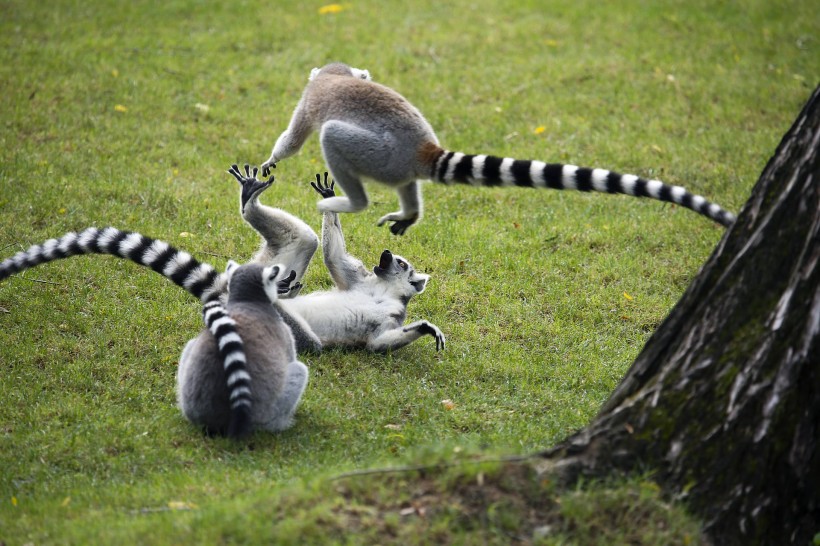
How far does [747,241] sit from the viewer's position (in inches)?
172

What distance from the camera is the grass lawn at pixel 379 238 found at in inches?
171

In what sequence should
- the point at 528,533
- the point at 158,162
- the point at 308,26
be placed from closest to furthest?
the point at 528,533 < the point at 158,162 < the point at 308,26

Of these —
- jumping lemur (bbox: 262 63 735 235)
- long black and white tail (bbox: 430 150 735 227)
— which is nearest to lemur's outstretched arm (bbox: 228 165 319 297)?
jumping lemur (bbox: 262 63 735 235)

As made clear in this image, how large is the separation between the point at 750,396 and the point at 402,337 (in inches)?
134

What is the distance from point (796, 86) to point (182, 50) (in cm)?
899

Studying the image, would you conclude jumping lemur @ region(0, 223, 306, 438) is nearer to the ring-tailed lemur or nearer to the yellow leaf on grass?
the ring-tailed lemur

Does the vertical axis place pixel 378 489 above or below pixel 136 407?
above

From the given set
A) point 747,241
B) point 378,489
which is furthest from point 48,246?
point 747,241

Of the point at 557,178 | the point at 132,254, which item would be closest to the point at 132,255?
the point at 132,254

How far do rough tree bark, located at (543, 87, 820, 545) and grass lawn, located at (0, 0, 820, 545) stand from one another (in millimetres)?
210

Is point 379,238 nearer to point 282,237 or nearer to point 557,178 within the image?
point 282,237

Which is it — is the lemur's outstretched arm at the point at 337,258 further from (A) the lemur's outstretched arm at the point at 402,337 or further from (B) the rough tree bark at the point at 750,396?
A: (B) the rough tree bark at the point at 750,396

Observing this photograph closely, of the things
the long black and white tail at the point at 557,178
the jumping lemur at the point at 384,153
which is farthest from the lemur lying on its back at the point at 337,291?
the long black and white tail at the point at 557,178

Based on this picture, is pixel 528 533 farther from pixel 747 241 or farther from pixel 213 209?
pixel 213 209
